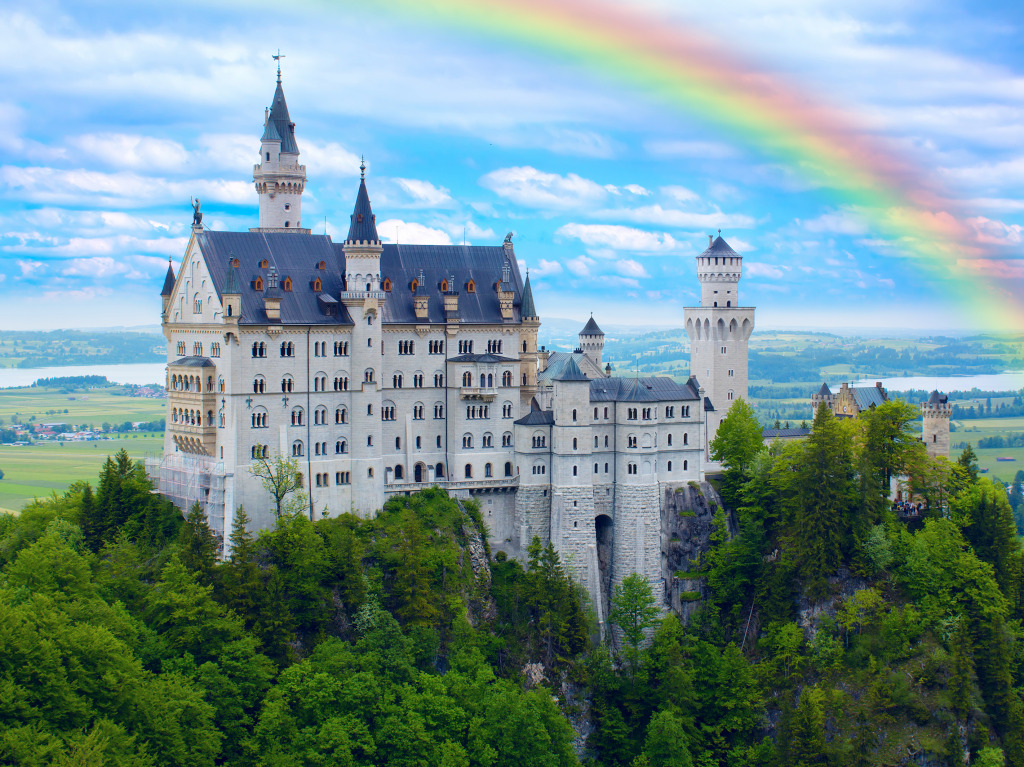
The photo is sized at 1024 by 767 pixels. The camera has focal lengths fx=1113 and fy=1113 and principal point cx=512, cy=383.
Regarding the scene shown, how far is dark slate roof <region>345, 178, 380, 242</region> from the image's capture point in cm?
9012

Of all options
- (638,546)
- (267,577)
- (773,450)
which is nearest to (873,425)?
(773,450)

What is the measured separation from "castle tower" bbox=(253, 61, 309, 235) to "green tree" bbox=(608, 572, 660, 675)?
138ft

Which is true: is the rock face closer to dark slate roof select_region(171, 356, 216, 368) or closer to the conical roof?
the conical roof

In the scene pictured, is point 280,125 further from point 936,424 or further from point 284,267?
point 936,424

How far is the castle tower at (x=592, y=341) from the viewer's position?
103625 mm

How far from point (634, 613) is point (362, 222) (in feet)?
127

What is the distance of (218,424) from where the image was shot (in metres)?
84.8

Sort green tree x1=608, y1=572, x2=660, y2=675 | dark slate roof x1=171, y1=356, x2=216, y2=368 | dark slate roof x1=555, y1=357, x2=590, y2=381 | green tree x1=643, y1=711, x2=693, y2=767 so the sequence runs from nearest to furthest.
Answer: green tree x1=643, y1=711, x2=693, y2=767
dark slate roof x1=171, y1=356, x2=216, y2=368
green tree x1=608, y1=572, x2=660, y2=675
dark slate roof x1=555, y1=357, x2=590, y2=381

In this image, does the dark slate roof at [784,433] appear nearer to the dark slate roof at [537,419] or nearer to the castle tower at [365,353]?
the dark slate roof at [537,419]

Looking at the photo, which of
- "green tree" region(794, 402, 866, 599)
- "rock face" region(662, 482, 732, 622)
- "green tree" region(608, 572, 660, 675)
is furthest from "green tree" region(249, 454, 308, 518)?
"green tree" region(794, 402, 866, 599)

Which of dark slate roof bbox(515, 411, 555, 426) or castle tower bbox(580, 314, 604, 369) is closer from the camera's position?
dark slate roof bbox(515, 411, 555, 426)

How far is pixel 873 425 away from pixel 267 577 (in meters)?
52.0

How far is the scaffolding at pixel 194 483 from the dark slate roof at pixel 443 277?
60.8ft

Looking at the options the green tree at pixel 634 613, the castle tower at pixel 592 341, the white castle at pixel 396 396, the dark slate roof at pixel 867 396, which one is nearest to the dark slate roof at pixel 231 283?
the white castle at pixel 396 396
